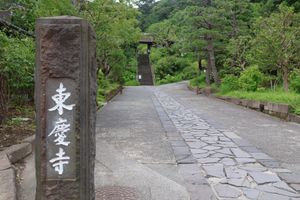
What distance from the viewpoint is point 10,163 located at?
16.1ft

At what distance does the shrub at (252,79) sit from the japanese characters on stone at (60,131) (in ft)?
49.5

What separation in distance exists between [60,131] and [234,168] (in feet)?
11.1

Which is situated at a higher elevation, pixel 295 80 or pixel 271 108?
pixel 295 80

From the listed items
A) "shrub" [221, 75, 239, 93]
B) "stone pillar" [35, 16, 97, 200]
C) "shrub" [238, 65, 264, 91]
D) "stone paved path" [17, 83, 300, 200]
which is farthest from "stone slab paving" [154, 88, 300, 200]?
"shrub" [221, 75, 239, 93]

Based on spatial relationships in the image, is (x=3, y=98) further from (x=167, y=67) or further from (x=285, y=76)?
(x=167, y=67)

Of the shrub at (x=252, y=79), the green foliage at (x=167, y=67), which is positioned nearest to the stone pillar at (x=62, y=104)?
the shrub at (x=252, y=79)

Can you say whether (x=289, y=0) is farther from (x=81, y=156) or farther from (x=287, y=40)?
(x=81, y=156)

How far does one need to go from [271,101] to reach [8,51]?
30.5ft

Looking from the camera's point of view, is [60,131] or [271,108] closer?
[60,131]

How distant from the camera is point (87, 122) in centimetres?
331

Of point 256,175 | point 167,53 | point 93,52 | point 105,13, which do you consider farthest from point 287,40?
point 167,53

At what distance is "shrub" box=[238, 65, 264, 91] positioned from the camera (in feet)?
56.7

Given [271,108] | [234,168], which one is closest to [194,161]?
[234,168]

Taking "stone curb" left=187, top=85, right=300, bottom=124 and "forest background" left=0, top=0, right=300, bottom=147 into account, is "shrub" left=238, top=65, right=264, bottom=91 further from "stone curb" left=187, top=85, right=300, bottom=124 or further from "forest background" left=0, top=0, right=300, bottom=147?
"stone curb" left=187, top=85, right=300, bottom=124
